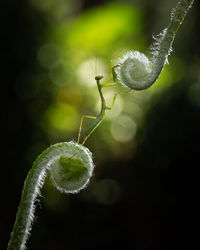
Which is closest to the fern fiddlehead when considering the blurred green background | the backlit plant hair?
the backlit plant hair

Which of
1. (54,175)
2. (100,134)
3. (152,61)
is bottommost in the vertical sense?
(54,175)

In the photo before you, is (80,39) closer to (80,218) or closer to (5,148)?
(5,148)

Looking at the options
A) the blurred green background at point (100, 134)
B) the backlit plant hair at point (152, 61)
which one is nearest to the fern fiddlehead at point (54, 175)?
the backlit plant hair at point (152, 61)

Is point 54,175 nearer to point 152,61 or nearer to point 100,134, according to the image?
point 152,61

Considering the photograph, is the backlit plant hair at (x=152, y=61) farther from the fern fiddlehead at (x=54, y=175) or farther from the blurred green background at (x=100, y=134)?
the blurred green background at (x=100, y=134)

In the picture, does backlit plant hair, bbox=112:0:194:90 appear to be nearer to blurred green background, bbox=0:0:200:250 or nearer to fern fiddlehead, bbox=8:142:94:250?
fern fiddlehead, bbox=8:142:94:250

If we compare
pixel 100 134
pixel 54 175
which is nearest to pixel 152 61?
pixel 54 175
